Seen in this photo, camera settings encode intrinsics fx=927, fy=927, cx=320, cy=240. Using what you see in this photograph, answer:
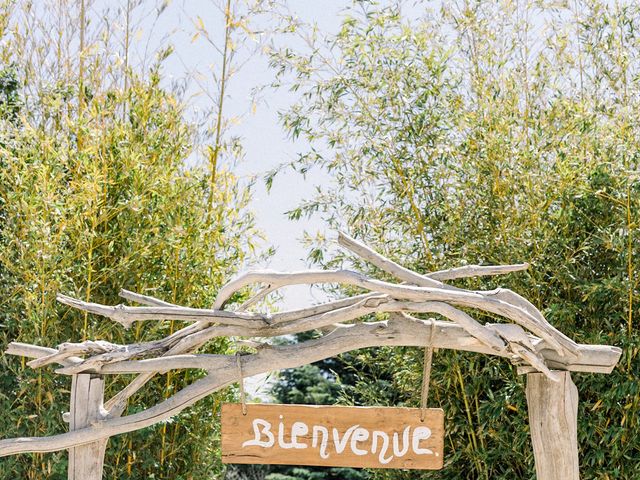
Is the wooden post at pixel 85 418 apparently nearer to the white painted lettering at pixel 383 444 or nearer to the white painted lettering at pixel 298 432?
the white painted lettering at pixel 298 432

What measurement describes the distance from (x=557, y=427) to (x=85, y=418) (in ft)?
6.27

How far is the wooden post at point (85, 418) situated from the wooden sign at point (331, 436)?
51cm

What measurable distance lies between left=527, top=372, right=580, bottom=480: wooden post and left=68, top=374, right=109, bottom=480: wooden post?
1793mm

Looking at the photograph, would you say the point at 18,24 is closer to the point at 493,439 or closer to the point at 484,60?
the point at 484,60

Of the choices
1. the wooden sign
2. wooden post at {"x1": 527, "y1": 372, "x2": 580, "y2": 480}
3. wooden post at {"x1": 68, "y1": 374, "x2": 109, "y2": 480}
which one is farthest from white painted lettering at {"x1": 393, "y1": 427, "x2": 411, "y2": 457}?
wooden post at {"x1": 68, "y1": 374, "x2": 109, "y2": 480}

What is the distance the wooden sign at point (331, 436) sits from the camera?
3611mm

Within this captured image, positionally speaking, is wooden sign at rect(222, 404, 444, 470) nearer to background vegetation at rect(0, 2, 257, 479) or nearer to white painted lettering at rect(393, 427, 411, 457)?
white painted lettering at rect(393, 427, 411, 457)

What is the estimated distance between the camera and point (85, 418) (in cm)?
362

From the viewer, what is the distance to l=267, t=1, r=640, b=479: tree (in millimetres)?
5199

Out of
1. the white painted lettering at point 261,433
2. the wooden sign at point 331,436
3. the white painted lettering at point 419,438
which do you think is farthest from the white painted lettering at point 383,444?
the white painted lettering at point 261,433

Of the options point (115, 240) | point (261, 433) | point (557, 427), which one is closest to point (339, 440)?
point (261, 433)

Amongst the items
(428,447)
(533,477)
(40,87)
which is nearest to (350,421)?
(428,447)

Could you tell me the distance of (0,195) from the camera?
240 inches

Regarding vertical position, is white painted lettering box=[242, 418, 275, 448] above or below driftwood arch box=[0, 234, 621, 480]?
below
